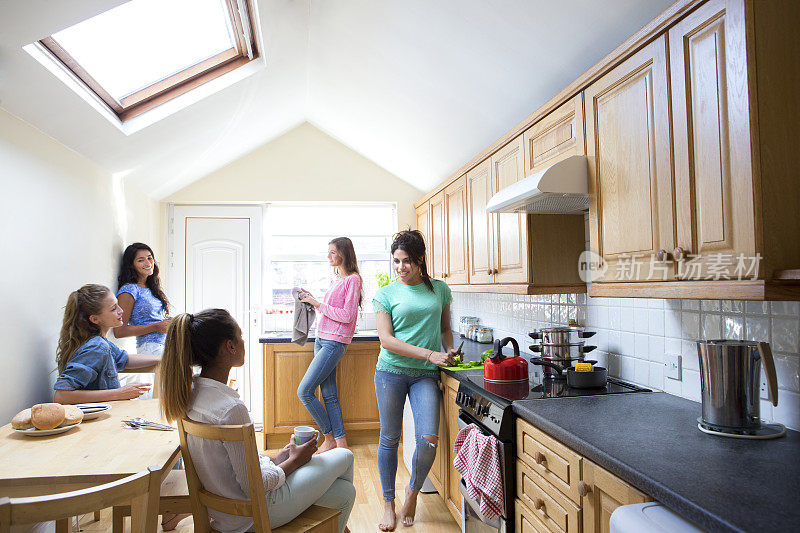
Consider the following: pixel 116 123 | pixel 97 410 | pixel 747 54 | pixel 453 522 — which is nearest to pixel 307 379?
pixel 453 522

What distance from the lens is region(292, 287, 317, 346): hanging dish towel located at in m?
4.00

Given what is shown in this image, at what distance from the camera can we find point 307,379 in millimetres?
3830

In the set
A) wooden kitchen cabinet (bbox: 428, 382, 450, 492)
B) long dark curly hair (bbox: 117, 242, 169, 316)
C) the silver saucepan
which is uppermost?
long dark curly hair (bbox: 117, 242, 169, 316)

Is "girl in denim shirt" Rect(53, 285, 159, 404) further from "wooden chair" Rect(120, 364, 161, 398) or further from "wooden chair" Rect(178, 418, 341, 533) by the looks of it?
"wooden chair" Rect(178, 418, 341, 533)

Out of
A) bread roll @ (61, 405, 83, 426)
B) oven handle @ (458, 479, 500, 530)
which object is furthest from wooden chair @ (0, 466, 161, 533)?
oven handle @ (458, 479, 500, 530)

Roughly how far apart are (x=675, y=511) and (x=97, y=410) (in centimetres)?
210

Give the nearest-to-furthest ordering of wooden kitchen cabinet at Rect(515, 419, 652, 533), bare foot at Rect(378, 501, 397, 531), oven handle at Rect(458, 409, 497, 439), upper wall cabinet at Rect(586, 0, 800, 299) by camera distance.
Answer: upper wall cabinet at Rect(586, 0, 800, 299) → wooden kitchen cabinet at Rect(515, 419, 652, 533) → oven handle at Rect(458, 409, 497, 439) → bare foot at Rect(378, 501, 397, 531)

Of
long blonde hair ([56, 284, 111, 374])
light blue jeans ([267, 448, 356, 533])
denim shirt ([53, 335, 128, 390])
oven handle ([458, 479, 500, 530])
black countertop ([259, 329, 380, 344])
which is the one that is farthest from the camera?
black countertop ([259, 329, 380, 344])

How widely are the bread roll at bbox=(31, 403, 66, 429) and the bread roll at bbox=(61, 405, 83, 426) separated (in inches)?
0.6

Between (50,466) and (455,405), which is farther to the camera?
(455,405)

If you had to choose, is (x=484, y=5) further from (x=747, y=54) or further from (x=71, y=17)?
(x=71, y=17)

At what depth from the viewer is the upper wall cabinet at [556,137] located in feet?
6.77

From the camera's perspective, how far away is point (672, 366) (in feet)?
6.52

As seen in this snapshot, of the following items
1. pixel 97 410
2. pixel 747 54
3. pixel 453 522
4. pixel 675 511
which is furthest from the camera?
pixel 453 522
